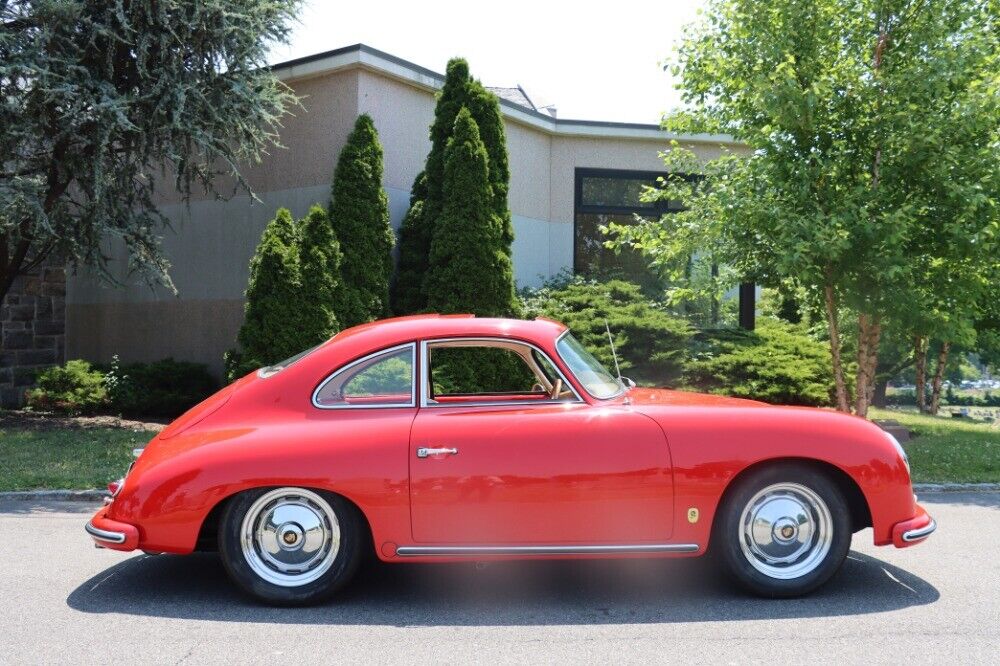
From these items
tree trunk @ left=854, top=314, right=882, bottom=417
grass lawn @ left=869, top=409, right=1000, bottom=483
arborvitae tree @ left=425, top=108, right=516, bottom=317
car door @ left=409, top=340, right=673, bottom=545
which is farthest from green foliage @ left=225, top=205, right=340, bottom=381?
grass lawn @ left=869, top=409, right=1000, bottom=483

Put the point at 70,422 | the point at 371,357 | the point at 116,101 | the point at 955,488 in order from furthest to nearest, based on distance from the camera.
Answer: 1. the point at 70,422
2. the point at 116,101
3. the point at 955,488
4. the point at 371,357

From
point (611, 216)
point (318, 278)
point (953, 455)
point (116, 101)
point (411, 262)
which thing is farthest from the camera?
point (611, 216)

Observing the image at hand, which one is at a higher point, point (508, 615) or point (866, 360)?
point (866, 360)

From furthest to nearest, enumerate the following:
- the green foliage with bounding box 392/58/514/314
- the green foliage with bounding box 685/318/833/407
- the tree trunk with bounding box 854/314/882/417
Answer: the green foliage with bounding box 685/318/833/407 < the green foliage with bounding box 392/58/514/314 < the tree trunk with bounding box 854/314/882/417

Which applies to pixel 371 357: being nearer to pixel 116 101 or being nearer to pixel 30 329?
pixel 116 101

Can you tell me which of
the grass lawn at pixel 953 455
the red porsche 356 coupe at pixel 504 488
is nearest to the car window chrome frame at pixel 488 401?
the red porsche 356 coupe at pixel 504 488

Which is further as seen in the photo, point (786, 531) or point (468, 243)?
point (468, 243)

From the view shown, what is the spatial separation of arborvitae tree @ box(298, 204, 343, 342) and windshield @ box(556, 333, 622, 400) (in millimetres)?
5899

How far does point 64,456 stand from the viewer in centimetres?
886

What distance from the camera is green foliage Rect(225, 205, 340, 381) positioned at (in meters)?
Result: 10.3

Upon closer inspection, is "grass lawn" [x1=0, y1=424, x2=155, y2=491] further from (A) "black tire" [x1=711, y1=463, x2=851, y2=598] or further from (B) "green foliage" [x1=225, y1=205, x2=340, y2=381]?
(A) "black tire" [x1=711, y1=463, x2=851, y2=598]

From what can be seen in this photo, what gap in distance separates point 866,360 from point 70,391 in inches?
444

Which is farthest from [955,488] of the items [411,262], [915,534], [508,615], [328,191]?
[328,191]

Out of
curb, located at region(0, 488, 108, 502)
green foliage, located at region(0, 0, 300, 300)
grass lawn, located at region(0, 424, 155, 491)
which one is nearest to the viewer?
curb, located at region(0, 488, 108, 502)
